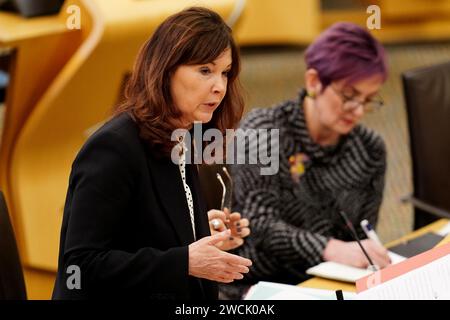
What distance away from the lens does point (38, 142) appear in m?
3.52

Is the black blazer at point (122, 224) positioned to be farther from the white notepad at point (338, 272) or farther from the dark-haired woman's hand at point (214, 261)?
the white notepad at point (338, 272)

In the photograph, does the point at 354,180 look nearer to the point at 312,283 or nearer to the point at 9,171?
the point at 312,283

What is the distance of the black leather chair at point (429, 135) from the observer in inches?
120

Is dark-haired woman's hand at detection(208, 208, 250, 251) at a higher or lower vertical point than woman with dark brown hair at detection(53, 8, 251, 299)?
lower

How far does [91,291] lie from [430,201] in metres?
1.74

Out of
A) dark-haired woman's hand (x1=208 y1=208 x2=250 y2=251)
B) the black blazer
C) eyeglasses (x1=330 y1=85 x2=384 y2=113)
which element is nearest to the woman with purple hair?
eyeglasses (x1=330 y1=85 x2=384 y2=113)

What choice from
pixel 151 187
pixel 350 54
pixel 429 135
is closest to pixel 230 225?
pixel 151 187

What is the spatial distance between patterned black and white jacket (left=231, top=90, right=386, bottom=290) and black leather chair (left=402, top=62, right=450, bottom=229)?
33cm

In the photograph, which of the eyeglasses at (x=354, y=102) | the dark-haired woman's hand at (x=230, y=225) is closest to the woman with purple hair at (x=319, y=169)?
the eyeglasses at (x=354, y=102)

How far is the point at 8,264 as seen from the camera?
2.05 meters

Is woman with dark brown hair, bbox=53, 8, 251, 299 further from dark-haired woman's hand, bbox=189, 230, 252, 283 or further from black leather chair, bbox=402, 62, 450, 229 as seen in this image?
black leather chair, bbox=402, 62, 450, 229

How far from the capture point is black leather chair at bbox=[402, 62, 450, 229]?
10.0 feet
